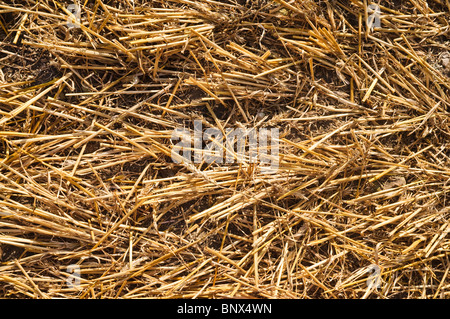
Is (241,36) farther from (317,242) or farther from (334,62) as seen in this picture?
(317,242)

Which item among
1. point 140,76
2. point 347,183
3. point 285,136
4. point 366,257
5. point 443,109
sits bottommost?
point 366,257

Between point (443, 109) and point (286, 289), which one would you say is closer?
point (286, 289)

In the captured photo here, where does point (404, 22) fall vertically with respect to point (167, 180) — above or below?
above

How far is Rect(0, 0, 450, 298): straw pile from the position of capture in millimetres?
1534

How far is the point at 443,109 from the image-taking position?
164 centimetres

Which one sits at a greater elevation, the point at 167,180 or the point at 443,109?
the point at 443,109

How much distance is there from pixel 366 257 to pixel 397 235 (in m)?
0.16

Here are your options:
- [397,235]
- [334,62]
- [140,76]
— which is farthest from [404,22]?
[140,76]

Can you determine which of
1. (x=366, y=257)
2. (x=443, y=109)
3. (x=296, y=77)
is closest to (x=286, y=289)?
(x=366, y=257)

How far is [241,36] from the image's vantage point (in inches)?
64.3

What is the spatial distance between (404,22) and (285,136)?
28.7 inches

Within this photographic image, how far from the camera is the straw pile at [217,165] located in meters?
1.53

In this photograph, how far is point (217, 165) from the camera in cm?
158

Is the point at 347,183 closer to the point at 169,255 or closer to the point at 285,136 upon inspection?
the point at 285,136
